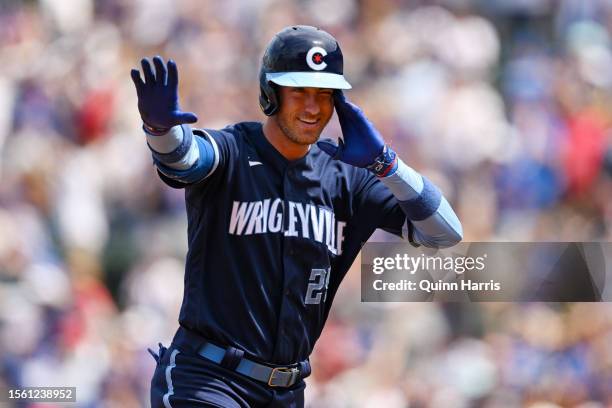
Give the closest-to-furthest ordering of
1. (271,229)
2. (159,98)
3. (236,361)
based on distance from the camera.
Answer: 1. (159,98)
2. (236,361)
3. (271,229)

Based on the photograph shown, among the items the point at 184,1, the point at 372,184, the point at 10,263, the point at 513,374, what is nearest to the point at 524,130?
the point at 513,374

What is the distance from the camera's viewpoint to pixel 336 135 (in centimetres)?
650

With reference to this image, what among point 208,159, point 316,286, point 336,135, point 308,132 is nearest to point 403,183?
point 308,132

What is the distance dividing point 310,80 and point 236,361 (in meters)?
0.97

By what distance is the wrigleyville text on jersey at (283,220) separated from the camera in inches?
143

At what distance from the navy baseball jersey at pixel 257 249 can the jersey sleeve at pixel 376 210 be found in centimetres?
15

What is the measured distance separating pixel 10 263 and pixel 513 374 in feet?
10.2

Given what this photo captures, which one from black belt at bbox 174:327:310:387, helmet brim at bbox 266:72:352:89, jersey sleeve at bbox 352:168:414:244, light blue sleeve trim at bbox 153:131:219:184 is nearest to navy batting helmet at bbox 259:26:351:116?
helmet brim at bbox 266:72:352:89

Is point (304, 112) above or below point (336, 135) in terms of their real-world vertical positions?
below

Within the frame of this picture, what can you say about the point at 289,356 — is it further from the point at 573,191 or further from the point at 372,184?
the point at 573,191

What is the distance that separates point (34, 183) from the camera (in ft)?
21.9

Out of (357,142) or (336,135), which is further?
(336,135)

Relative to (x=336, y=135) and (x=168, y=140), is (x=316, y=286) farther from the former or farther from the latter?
(x=336, y=135)

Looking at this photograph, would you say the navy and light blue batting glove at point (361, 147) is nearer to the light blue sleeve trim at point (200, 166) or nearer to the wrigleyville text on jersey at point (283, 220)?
the wrigleyville text on jersey at point (283, 220)
